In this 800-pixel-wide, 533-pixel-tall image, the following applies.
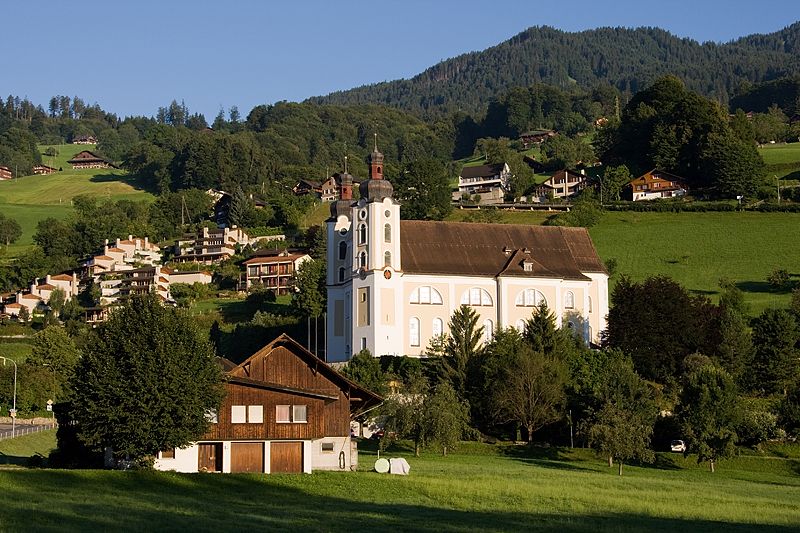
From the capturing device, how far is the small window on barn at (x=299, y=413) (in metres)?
49.7

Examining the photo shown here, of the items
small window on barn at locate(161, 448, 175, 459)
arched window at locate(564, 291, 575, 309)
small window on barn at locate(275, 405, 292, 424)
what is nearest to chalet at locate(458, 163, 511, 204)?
arched window at locate(564, 291, 575, 309)

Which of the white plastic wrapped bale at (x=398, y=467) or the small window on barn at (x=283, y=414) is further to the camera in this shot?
the small window on barn at (x=283, y=414)

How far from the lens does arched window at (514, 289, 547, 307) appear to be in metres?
91.3

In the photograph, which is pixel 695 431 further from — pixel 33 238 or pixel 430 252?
pixel 33 238

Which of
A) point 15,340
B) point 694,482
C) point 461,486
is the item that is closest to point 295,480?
point 461,486

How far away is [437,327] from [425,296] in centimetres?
225

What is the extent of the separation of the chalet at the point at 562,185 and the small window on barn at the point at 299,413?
110129 mm

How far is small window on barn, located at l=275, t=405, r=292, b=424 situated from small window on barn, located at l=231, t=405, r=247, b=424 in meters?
1.19

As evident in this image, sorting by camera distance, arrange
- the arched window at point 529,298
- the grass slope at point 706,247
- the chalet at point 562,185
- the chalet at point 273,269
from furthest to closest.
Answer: the chalet at point 562,185
the chalet at point 273,269
the grass slope at point 706,247
the arched window at point 529,298

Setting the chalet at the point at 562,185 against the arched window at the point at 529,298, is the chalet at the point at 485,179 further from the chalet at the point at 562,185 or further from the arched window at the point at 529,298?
the arched window at the point at 529,298

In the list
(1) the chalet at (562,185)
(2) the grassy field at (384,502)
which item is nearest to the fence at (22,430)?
(2) the grassy field at (384,502)

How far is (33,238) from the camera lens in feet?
543

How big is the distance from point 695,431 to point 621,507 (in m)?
25.8

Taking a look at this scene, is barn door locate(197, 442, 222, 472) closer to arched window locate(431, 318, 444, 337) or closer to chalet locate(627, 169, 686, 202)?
arched window locate(431, 318, 444, 337)
